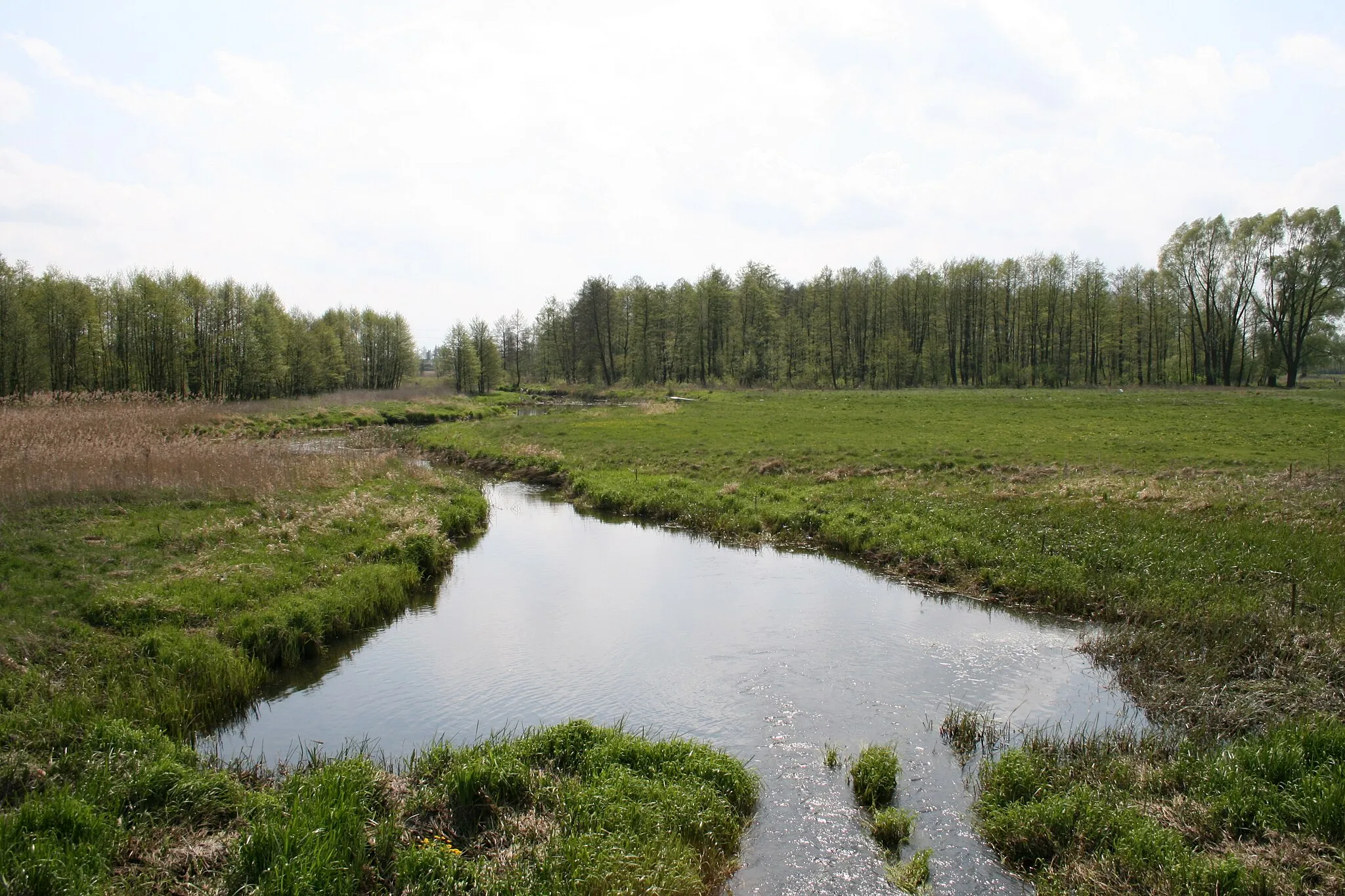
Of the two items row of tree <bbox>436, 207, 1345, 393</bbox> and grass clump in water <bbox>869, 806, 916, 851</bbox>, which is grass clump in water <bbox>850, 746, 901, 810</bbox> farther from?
row of tree <bbox>436, 207, 1345, 393</bbox>

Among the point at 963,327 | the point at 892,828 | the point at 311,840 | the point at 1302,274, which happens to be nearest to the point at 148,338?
the point at 311,840

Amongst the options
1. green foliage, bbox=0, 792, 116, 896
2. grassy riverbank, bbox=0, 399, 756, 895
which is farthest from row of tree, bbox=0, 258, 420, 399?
green foliage, bbox=0, 792, 116, 896

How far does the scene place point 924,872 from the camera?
6367 millimetres

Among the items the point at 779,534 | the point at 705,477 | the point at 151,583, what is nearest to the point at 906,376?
the point at 705,477

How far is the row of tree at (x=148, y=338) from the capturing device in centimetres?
4750

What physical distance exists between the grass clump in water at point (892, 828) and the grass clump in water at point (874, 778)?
35 centimetres

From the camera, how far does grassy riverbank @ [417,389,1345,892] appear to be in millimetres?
8773

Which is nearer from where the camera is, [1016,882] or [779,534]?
[1016,882]

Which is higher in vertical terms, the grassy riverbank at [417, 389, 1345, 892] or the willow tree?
the willow tree

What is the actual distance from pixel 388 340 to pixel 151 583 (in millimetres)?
89693

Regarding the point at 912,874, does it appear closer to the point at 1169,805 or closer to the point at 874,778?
the point at 874,778

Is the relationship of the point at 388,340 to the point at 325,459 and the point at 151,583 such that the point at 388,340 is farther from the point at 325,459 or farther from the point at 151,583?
the point at 151,583

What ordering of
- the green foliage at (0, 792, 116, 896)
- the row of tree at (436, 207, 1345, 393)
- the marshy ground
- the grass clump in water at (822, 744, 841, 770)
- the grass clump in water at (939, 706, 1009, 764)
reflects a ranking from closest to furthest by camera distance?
the green foliage at (0, 792, 116, 896) < the marshy ground < the grass clump in water at (822, 744, 841, 770) < the grass clump in water at (939, 706, 1009, 764) < the row of tree at (436, 207, 1345, 393)

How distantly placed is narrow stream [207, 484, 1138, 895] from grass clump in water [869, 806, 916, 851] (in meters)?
0.13
